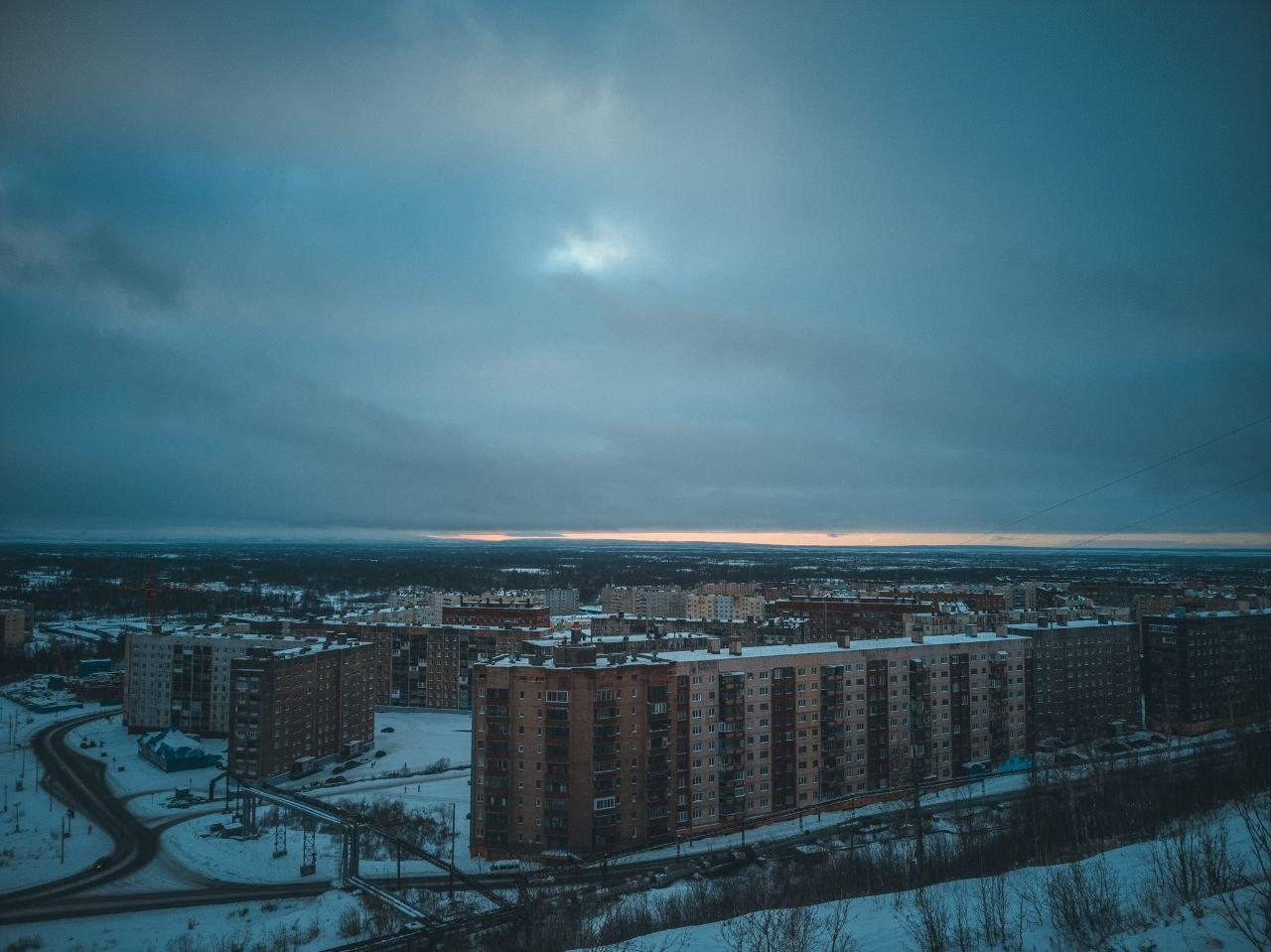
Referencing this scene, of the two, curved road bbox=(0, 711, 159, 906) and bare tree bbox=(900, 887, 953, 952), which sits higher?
bare tree bbox=(900, 887, 953, 952)

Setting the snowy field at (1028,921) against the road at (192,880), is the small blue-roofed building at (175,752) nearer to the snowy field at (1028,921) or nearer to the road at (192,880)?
the road at (192,880)

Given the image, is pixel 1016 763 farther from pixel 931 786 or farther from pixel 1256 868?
pixel 1256 868

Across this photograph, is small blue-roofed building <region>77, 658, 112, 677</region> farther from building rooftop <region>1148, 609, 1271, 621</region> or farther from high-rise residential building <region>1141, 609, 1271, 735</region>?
building rooftop <region>1148, 609, 1271, 621</region>

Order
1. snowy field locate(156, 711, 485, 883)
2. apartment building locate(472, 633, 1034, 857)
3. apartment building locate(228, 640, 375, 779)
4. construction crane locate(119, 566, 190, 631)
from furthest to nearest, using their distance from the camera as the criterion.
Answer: construction crane locate(119, 566, 190, 631) < apartment building locate(228, 640, 375, 779) < snowy field locate(156, 711, 485, 883) < apartment building locate(472, 633, 1034, 857)

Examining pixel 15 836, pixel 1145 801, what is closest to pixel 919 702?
pixel 1145 801

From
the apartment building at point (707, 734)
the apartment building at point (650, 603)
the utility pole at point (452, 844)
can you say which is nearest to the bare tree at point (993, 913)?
the apartment building at point (707, 734)

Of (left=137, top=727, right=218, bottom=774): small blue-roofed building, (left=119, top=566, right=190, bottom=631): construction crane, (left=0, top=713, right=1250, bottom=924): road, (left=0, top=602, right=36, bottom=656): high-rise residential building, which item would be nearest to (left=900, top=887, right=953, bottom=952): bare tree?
(left=0, top=713, right=1250, bottom=924): road
